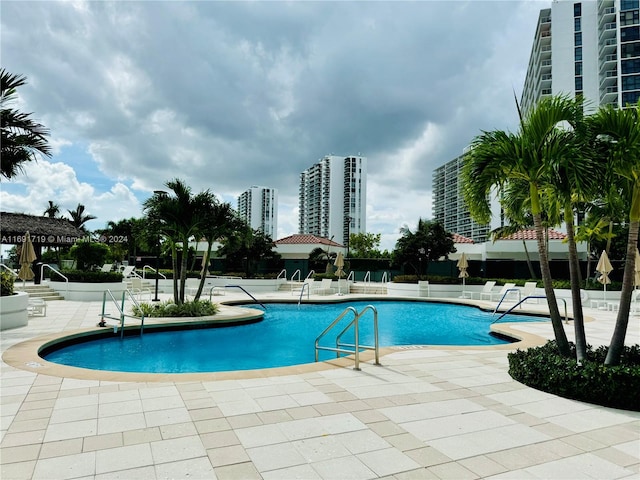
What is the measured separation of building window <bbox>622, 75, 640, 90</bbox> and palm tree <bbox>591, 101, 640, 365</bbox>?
61405 millimetres

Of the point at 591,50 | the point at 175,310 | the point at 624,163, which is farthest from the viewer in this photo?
the point at 591,50

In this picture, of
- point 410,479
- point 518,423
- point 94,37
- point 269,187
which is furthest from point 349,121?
point 269,187

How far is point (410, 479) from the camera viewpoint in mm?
2941

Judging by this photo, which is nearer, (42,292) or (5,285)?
(5,285)

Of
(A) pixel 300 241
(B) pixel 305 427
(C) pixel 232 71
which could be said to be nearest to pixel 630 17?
(A) pixel 300 241

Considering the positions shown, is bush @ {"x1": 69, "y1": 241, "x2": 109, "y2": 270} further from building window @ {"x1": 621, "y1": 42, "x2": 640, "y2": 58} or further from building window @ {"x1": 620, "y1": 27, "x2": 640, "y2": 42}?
building window @ {"x1": 620, "y1": 27, "x2": 640, "y2": 42}

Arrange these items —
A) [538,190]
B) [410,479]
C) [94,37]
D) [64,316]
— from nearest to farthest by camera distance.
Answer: [410,479]
[538,190]
[94,37]
[64,316]

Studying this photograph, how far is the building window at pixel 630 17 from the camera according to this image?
53.2m

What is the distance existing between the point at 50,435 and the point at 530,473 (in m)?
3.96

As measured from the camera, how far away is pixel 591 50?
57.6 m

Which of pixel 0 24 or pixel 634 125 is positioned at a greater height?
pixel 0 24

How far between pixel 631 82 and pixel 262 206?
70245 millimetres

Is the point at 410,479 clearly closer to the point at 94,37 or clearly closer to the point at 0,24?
the point at 0,24

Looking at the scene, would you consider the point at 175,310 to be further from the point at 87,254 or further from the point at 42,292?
the point at 87,254
